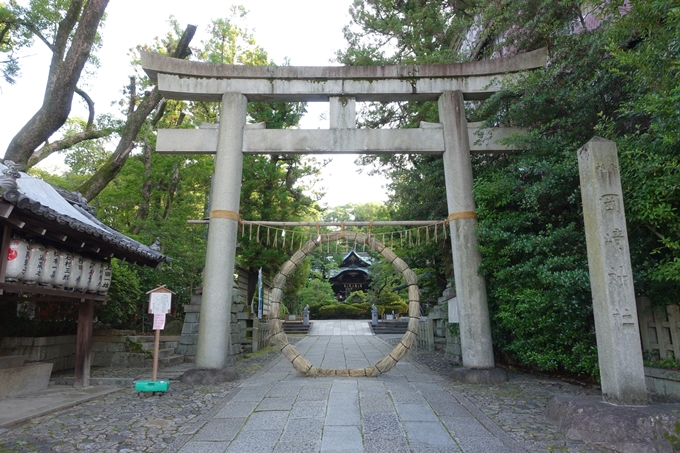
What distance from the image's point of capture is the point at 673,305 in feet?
17.5

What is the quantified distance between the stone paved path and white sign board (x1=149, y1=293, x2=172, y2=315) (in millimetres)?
1371

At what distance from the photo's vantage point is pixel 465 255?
7.82 meters

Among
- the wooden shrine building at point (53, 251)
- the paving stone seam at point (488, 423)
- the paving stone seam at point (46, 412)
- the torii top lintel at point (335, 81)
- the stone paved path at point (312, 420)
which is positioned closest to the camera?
the paving stone seam at point (488, 423)

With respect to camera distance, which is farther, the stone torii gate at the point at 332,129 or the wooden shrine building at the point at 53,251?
the stone torii gate at the point at 332,129

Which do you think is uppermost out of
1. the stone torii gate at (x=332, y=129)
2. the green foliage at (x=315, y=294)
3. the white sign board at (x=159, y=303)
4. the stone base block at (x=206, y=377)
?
the stone torii gate at (x=332, y=129)

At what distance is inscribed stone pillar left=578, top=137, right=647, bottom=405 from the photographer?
4.51m

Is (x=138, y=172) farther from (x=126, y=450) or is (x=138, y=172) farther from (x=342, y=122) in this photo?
(x=126, y=450)

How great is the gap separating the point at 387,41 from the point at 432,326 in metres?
9.42

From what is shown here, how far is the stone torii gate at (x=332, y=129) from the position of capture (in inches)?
311

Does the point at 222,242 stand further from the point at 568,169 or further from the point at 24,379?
the point at 568,169

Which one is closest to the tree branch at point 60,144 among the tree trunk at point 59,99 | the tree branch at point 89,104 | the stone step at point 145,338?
the tree branch at point 89,104

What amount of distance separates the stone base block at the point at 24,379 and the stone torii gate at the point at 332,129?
3015mm

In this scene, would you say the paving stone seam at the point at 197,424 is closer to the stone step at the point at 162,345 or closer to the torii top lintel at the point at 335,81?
the stone step at the point at 162,345

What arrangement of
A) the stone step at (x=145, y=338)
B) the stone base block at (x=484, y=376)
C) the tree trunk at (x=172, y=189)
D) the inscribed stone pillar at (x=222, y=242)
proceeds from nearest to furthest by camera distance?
the stone base block at (x=484, y=376), the inscribed stone pillar at (x=222, y=242), the stone step at (x=145, y=338), the tree trunk at (x=172, y=189)
